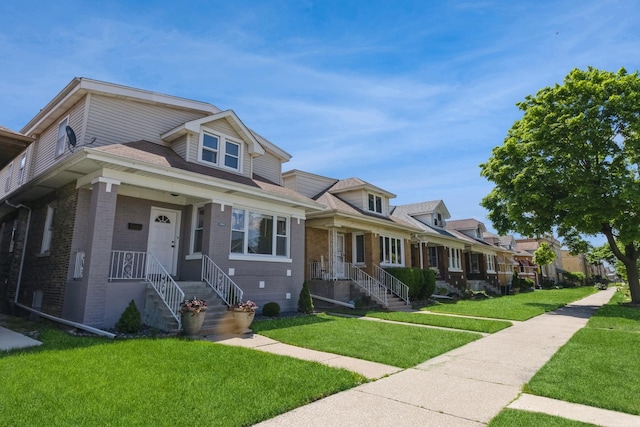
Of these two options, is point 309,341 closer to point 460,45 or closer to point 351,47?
point 351,47

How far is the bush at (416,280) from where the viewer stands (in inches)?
736

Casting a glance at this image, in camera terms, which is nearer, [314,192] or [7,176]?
[7,176]

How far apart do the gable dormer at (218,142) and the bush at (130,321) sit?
5515 millimetres

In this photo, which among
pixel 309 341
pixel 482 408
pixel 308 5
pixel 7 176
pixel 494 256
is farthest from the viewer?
pixel 494 256

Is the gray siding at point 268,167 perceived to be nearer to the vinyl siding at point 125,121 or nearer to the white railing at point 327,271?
the vinyl siding at point 125,121

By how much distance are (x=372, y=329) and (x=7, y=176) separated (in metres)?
17.9

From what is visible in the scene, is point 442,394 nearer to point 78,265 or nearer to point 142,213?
point 78,265

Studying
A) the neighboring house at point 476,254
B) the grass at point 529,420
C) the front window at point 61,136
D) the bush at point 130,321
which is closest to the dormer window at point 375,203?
the neighboring house at point 476,254

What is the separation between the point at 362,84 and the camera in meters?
11.4

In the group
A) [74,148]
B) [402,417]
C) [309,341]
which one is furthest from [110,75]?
[402,417]

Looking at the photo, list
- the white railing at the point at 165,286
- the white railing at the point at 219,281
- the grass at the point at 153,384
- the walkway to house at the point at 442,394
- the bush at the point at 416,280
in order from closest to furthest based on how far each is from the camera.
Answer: the grass at the point at 153,384, the walkway to house at the point at 442,394, the white railing at the point at 165,286, the white railing at the point at 219,281, the bush at the point at 416,280

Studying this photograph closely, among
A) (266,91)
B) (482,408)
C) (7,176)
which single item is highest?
(266,91)

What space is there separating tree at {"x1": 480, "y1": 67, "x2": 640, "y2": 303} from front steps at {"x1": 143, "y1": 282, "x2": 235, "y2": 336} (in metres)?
15.0

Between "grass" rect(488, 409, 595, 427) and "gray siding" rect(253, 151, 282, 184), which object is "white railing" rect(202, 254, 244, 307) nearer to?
"gray siding" rect(253, 151, 282, 184)
